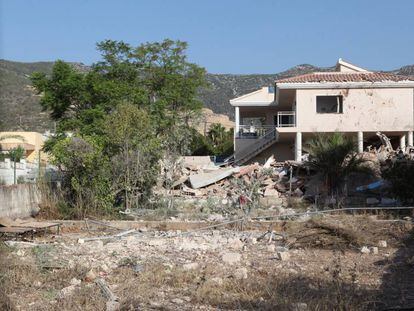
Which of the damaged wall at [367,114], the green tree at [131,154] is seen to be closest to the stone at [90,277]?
the green tree at [131,154]

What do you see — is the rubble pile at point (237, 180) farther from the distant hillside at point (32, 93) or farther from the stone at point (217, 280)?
the distant hillside at point (32, 93)

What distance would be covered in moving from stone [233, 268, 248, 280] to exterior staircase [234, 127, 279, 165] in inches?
986

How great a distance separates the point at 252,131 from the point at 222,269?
93.0ft

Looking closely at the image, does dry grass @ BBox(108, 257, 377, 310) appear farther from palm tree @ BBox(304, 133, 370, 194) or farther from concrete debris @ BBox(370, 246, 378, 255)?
palm tree @ BBox(304, 133, 370, 194)

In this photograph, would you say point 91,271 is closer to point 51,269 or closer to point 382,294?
point 51,269

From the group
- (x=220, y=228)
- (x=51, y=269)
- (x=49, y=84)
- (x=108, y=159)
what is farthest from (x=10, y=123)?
(x=51, y=269)

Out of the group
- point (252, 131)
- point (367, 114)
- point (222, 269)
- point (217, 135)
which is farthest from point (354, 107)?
point (217, 135)

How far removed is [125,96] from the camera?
105 ft

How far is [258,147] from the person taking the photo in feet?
115

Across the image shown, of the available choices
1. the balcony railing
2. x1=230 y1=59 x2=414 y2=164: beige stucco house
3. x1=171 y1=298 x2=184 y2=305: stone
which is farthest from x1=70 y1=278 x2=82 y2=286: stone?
the balcony railing

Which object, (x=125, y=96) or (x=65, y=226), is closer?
(x=65, y=226)

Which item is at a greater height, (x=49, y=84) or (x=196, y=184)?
(x=49, y=84)

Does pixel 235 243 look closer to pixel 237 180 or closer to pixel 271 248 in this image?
pixel 271 248

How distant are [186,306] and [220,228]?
8.23 m
